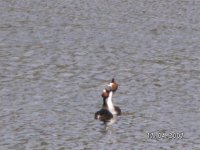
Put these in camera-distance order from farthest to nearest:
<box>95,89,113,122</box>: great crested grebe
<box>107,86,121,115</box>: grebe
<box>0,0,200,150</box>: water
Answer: <box>107,86,121,115</box>: grebe < <box>95,89,113,122</box>: great crested grebe < <box>0,0,200,150</box>: water

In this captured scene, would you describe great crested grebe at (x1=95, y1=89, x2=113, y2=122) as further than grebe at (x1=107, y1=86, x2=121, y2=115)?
No

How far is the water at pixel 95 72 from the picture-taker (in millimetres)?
41500

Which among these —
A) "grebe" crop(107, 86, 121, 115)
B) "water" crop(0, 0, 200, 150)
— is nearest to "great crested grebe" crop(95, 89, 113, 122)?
"grebe" crop(107, 86, 121, 115)

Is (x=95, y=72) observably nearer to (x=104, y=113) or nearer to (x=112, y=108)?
(x=112, y=108)

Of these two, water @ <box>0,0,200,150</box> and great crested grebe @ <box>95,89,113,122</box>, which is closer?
water @ <box>0,0,200,150</box>

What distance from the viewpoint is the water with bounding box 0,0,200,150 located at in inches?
1634

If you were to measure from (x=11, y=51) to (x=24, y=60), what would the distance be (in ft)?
13.4

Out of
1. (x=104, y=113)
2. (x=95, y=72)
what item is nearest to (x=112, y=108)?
(x=104, y=113)

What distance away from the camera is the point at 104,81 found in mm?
54406

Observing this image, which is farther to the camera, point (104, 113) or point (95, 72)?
point (95, 72)

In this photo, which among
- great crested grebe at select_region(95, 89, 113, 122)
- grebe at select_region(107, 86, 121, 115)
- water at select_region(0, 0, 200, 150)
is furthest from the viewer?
grebe at select_region(107, 86, 121, 115)

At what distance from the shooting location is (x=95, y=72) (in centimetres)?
5731

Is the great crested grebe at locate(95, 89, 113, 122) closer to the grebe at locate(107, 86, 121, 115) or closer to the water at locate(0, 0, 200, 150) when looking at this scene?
the grebe at locate(107, 86, 121, 115)

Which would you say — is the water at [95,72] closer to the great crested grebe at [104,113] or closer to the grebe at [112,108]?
the great crested grebe at [104,113]
